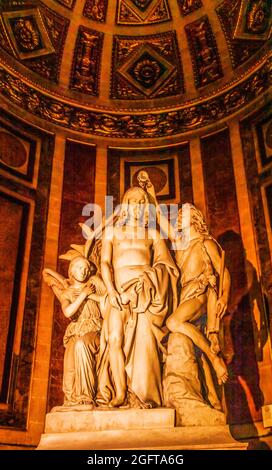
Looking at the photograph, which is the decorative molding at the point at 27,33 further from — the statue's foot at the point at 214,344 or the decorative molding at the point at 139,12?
the statue's foot at the point at 214,344

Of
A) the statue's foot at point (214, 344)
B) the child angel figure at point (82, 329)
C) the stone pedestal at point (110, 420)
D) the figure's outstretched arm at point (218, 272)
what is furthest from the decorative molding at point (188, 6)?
the stone pedestal at point (110, 420)

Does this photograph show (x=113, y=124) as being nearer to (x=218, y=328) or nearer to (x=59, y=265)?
(x=59, y=265)

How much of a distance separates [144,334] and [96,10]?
28.0 ft

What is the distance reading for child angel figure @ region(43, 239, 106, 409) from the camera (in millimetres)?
5316

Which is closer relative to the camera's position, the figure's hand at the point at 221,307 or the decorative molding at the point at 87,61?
the figure's hand at the point at 221,307

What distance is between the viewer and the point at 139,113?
1107cm

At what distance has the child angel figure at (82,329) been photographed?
5.32 meters

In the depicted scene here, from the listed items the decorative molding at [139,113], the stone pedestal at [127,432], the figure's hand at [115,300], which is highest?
the decorative molding at [139,113]

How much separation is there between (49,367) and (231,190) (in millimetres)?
4642

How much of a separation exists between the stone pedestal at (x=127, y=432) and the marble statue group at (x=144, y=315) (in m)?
0.17

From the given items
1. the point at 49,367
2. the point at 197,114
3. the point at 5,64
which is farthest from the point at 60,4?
the point at 49,367

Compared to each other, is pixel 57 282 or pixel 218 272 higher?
pixel 57 282

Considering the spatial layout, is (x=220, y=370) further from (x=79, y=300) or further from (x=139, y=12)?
(x=139, y=12)

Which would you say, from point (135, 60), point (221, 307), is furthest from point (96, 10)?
point (221, 307)
